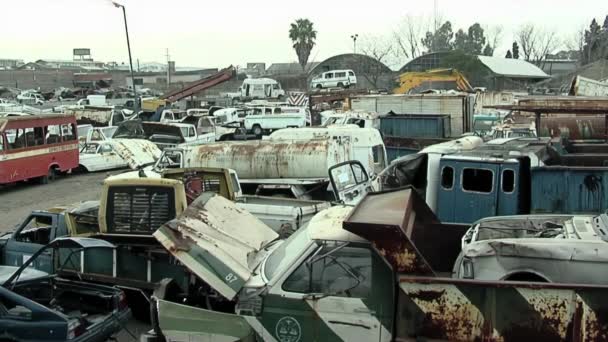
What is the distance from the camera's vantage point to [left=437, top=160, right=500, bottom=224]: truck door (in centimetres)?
1008

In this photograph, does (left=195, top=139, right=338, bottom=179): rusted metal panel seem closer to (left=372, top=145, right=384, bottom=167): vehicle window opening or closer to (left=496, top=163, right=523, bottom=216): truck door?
(left=372, top=145, right=384, bottom=167): vehicle window opening

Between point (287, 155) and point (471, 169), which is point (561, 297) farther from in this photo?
point (287, 155)

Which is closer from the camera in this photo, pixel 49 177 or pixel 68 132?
pixel 49 177

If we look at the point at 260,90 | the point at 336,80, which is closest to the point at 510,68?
the point at 336,80

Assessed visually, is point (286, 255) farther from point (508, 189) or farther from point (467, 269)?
point (508, 189)

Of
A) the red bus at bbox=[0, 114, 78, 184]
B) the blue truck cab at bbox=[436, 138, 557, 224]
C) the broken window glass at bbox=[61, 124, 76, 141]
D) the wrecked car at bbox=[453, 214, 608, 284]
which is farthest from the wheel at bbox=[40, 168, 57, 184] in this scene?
the wrecked car at bbox=[453, 214, 608, 284]

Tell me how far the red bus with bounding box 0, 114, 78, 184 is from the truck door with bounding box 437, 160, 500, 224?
13.8 meters

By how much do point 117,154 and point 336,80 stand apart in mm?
37218

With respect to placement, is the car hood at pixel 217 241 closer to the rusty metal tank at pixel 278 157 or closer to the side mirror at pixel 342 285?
the side mirror at pixel 342 285

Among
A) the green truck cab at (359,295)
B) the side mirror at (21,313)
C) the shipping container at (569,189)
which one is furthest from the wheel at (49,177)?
the green truck cab at (359,295)

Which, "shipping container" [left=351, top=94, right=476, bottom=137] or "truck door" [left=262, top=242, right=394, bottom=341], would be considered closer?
"truck door" [left=262, top=242, right=394, bottom=341]

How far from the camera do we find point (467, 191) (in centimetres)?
1030

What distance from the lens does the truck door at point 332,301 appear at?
4.58m

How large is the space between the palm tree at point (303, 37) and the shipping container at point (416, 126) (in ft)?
227
